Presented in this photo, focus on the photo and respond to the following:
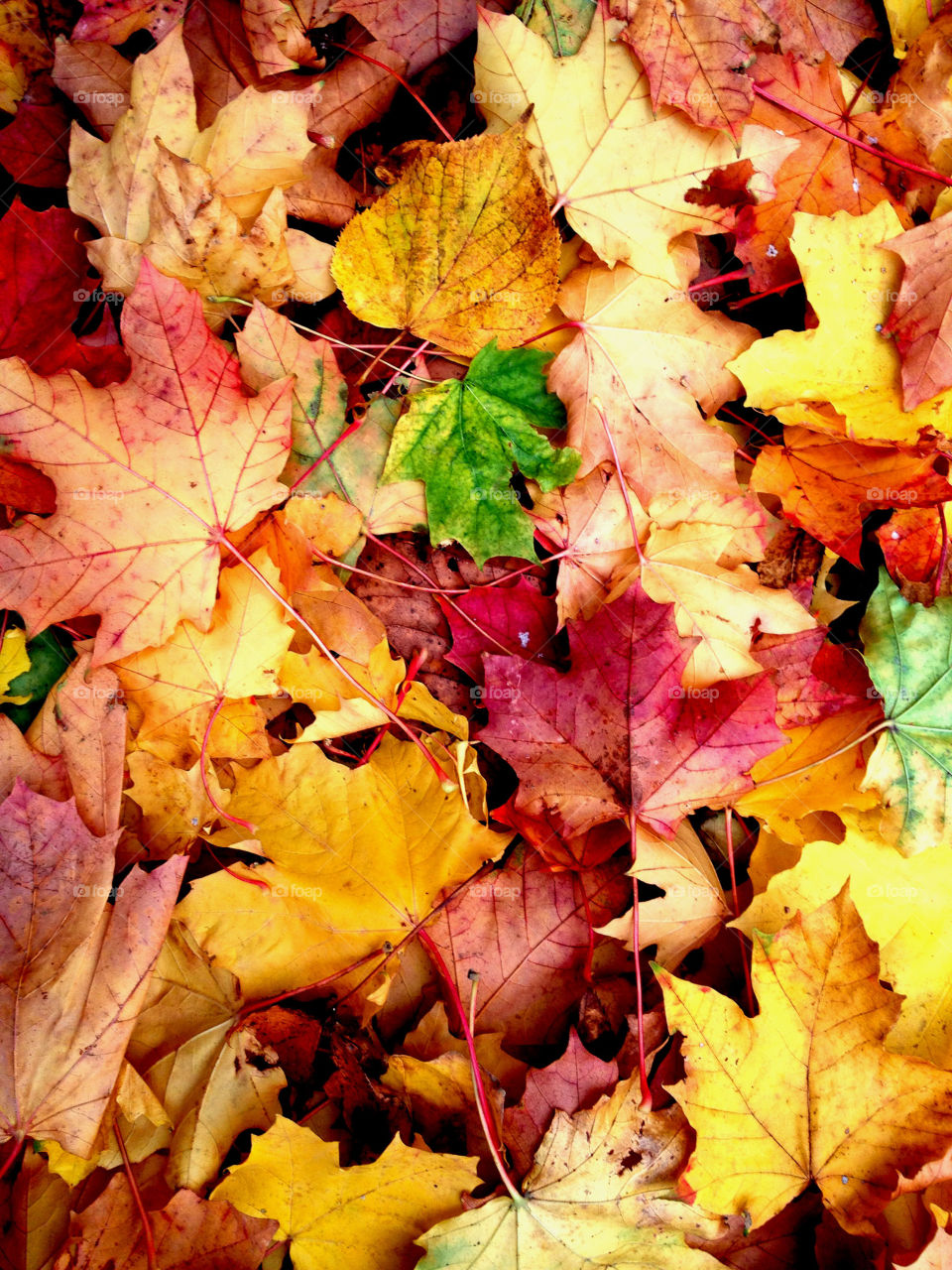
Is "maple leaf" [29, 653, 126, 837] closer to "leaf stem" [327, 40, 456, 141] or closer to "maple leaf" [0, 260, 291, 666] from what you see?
"maple leaf" [0, 260, 291, 666]

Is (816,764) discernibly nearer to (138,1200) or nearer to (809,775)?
(809,775)

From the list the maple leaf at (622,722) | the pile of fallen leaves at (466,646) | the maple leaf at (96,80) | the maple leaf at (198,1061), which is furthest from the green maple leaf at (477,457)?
the maple leaf at (198,1061)

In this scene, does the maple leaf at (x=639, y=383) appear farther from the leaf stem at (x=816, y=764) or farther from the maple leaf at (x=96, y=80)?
the maple leaf at (x=96, y=80)

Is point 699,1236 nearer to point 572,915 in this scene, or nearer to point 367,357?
point 572,915

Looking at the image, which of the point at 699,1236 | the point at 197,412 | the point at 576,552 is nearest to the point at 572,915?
the point at 699,1236

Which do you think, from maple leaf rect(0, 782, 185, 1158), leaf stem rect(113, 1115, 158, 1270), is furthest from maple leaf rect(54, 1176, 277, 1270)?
maple leaf rect(0, 782, 185, 1158)

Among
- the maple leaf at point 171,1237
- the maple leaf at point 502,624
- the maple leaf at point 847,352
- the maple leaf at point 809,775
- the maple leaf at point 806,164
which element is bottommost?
the maple leaf at point 171,1237
